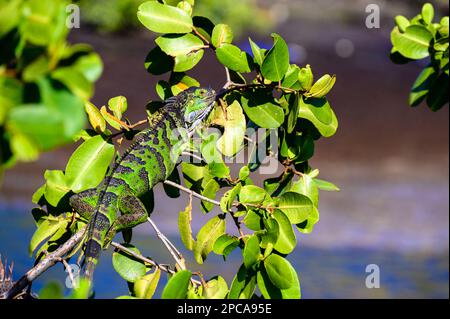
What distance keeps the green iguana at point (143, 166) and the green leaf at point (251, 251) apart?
0.57 m

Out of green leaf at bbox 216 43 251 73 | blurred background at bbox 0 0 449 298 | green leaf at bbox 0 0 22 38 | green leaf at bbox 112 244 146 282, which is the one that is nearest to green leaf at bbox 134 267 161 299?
green leaf at bbox 112 244 146 282

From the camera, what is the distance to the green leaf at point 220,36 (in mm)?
2541

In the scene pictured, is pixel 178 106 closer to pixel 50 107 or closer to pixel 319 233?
pixel 50 107

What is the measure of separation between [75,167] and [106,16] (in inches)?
389

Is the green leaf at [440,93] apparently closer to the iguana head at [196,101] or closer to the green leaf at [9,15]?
the iguana head at [196,101]

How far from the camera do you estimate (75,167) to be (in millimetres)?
2367

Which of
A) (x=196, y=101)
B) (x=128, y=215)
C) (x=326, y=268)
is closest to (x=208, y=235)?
(x=128, y=215)

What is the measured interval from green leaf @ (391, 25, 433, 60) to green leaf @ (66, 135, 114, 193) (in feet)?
4.78

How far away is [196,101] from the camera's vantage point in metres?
2.81

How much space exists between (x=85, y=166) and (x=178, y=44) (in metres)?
0.57

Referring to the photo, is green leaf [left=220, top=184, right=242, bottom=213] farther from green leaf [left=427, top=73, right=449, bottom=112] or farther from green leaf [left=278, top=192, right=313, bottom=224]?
green leaf [left=427, top=73, right=449, bottom=112]

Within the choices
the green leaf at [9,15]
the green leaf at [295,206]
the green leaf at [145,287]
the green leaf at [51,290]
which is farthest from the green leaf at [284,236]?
the green leaf at [9,15]

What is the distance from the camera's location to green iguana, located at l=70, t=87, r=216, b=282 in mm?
2676
